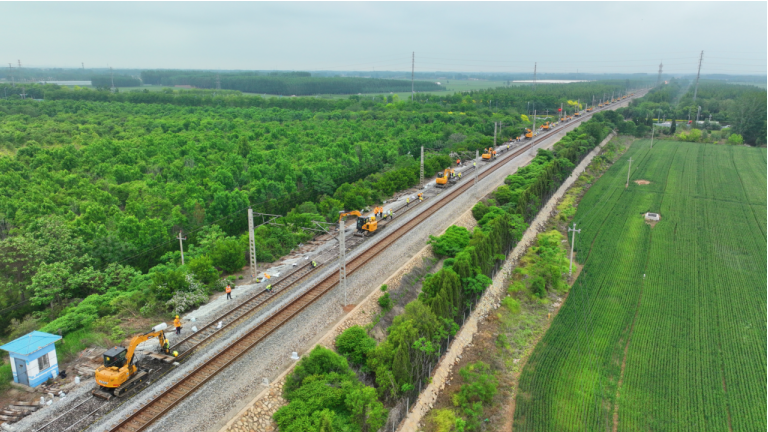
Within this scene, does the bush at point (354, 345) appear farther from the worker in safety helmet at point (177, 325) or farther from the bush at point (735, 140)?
the bush at point (735, 140)

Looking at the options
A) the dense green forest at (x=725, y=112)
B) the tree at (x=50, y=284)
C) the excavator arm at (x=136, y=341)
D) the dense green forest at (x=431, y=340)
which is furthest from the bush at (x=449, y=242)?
the dense green forest at (x=725, y=112)

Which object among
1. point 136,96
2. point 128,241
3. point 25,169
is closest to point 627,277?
point 128,241

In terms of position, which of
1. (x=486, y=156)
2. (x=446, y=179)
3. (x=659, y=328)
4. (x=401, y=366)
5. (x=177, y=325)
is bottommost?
(x=659, y=328)

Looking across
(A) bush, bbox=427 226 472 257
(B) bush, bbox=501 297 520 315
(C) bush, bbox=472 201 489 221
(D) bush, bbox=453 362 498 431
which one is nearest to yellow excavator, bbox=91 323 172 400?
(D) bush, bbox=453 362 498 431

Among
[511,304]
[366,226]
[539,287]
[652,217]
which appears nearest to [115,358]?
[366,226]

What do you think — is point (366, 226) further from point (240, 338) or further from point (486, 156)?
point (486, 156)

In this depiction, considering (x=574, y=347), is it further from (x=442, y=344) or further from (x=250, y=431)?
(x=250, y=431)
